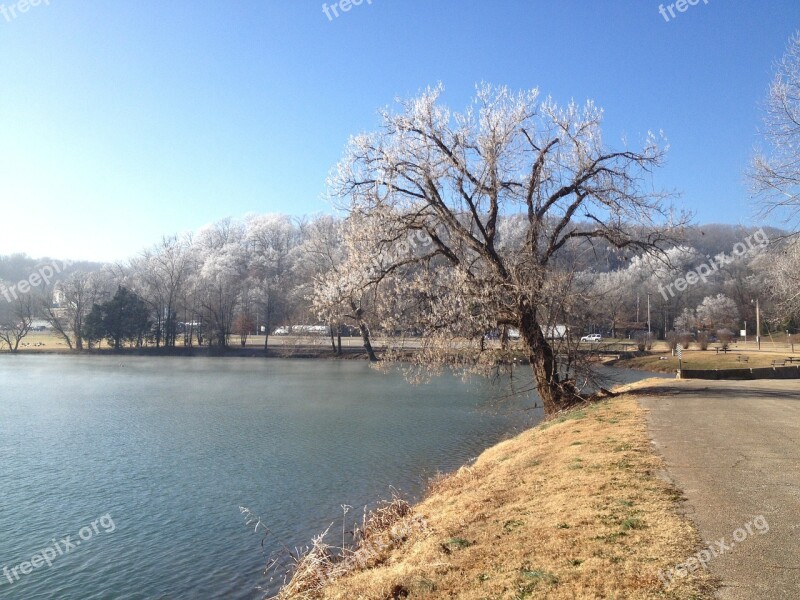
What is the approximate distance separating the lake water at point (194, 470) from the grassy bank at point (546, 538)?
272cm

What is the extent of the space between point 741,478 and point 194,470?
1261 centimetres

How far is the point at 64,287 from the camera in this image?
70.1 meters

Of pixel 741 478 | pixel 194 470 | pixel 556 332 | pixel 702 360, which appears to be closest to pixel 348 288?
pixel 194 470

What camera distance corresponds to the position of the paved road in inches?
196

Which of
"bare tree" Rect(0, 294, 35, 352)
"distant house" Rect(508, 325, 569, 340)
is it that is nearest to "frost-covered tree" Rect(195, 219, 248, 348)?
"bare tree" Rect(0, 294, 35, 352)

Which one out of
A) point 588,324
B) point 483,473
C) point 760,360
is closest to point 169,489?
point 483,473

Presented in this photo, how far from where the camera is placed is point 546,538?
6320 mm

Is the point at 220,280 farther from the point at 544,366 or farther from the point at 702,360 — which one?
the point at 544,366

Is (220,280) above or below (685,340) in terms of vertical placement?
above

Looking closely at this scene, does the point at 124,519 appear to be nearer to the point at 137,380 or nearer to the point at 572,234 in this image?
the point at 572,234

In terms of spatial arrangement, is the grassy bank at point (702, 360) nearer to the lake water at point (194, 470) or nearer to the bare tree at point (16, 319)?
the lake water at point (194, 470)

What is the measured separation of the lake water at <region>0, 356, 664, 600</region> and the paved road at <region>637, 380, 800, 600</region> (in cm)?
572

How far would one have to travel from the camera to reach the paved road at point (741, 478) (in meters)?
4.98

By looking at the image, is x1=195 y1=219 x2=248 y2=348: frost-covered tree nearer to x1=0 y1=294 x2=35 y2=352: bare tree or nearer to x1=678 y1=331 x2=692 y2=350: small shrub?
x1=0 y1=294 x2=35 y2=352: bare tree
